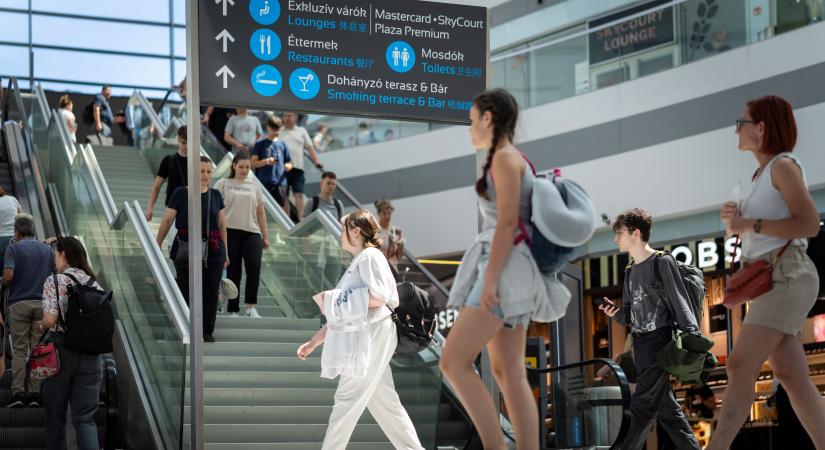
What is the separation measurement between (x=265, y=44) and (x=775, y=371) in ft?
13.3

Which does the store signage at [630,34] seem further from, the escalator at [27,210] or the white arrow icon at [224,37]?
the white arrow icon at [224,37]

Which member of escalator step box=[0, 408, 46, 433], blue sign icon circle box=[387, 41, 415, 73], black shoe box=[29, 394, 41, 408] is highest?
blue sign icon circle box=[387, 41, 415, 73]

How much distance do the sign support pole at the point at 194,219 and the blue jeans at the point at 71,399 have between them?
3.24 feet

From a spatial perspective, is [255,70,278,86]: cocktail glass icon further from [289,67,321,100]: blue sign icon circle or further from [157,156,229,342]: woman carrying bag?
[157,156,229,342]: woman carrying bag

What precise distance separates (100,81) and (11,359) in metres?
22.3

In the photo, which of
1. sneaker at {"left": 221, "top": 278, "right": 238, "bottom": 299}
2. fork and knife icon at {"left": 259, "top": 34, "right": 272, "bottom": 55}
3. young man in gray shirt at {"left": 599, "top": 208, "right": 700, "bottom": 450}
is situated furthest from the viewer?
sneaker at {"left": 221, "top": 278, "right": 238, "bottom": 299}

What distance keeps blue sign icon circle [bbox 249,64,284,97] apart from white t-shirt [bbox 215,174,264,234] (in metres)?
3.32

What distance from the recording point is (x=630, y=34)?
54.5ft

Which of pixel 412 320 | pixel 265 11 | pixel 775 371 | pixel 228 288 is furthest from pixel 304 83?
pixel 775 371

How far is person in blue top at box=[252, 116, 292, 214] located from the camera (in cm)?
1436

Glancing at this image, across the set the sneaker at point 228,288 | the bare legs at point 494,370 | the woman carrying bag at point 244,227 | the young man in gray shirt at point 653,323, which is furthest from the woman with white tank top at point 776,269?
the woman carrying bag at point 244,227

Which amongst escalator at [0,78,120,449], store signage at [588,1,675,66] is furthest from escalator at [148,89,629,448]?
store signage at [588,1,675,66]

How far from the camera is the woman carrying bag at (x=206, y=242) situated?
968 cm

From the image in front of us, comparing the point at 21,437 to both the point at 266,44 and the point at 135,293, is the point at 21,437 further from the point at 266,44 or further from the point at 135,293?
the point at 266,44
